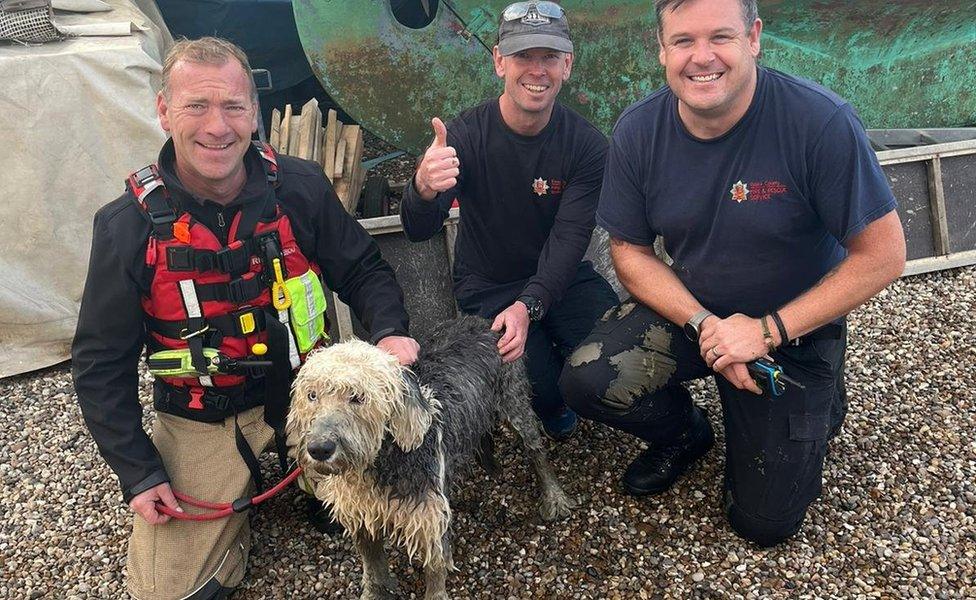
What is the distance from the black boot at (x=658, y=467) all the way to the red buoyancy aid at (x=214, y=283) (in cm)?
191

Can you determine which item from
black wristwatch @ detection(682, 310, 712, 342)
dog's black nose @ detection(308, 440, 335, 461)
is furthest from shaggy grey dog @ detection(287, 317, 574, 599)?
black wristwatch @ detection(682, 310, 712, 342)

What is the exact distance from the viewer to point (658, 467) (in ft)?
13.4

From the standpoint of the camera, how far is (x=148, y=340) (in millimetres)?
3648

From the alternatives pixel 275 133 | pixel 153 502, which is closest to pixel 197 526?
pixel 153 502

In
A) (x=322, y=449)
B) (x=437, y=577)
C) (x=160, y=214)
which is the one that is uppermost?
(x=160, y=214)

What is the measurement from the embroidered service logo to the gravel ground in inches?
94.4

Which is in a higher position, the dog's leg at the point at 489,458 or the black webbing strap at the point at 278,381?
the black webbing strap at the point at 278,381

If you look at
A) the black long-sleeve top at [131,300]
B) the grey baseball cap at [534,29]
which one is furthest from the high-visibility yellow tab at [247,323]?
the grey baseball cap at [534,29]

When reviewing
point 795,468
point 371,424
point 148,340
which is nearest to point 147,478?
point 148,340

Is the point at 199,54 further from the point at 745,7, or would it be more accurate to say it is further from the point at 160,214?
the point at 745,7

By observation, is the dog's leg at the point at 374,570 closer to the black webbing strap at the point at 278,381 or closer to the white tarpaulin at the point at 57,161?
the black webbing strap at the point at 278,381

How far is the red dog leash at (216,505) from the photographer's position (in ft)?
11.6

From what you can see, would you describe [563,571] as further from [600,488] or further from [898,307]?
[898,307]

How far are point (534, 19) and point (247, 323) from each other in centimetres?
222
